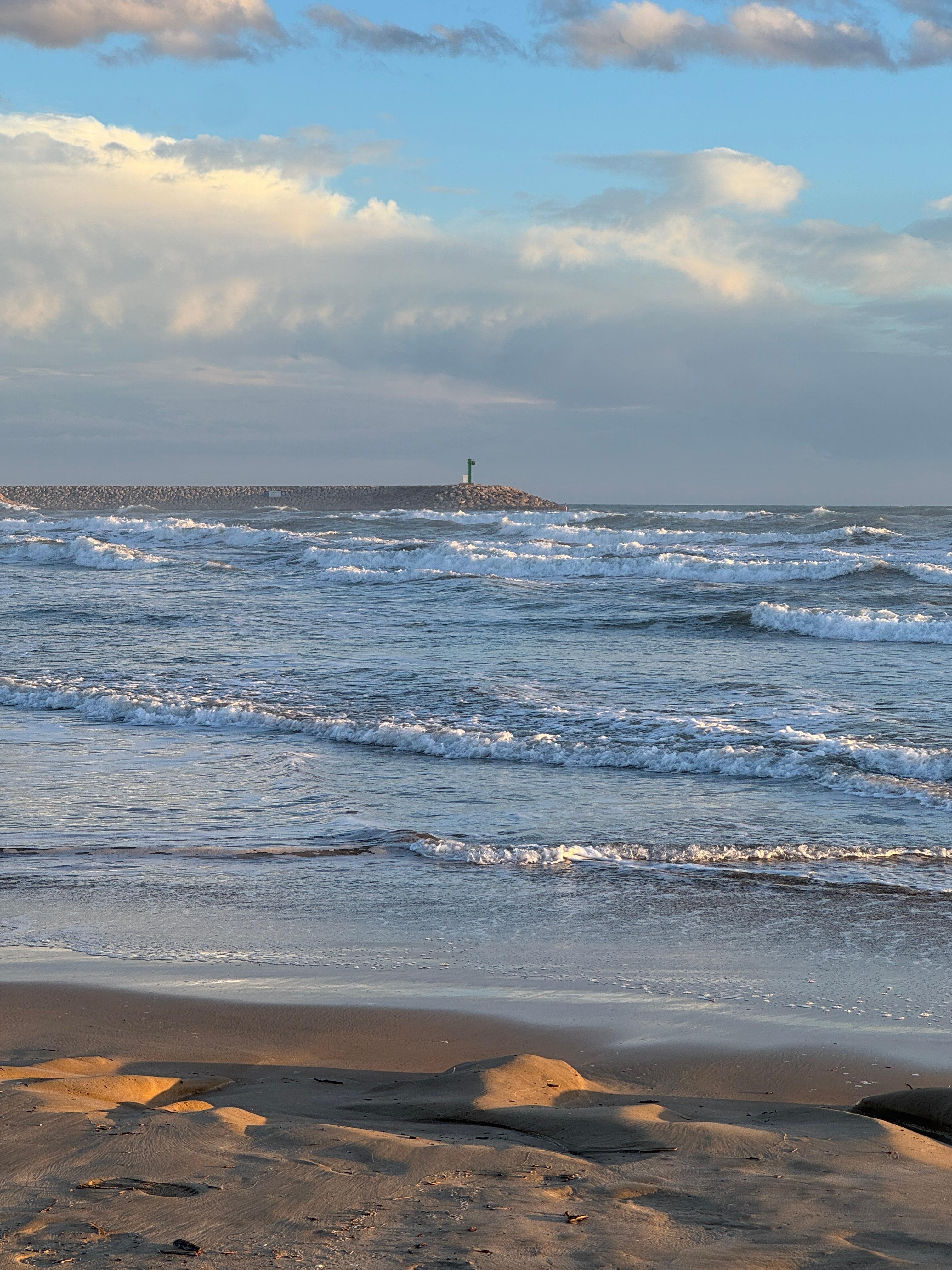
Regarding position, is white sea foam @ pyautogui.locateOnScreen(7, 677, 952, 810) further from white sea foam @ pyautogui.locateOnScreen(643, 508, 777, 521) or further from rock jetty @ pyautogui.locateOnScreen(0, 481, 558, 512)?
rock jetty @ pyautogui.locateOnScreen(0, 481, 558, 512)

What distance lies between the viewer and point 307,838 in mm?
6488

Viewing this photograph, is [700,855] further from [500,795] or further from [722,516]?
[722,516]

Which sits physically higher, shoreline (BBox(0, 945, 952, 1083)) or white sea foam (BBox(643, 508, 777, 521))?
white sea foam (BBox(643, 508, 777, 521))

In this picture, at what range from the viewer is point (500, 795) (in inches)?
300

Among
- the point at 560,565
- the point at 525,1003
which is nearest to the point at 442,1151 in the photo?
the point at 525,1003

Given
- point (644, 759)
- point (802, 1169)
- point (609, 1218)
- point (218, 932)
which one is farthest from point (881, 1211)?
point (644, 759)

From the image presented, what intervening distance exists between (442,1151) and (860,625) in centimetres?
1484

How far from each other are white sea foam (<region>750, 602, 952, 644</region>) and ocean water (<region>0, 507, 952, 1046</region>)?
0.21ft

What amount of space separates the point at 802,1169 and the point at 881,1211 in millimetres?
253

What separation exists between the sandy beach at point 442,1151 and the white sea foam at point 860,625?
42.8 ft

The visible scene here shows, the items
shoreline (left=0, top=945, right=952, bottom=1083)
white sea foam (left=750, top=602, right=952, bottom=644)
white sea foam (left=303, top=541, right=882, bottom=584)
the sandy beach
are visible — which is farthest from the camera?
white sea foam (left=303, top=541, right=882, bottom=584)

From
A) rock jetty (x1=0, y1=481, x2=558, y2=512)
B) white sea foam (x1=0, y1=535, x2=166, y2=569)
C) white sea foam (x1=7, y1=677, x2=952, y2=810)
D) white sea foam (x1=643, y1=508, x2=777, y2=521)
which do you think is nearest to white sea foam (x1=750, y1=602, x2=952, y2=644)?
white sea foam (x1=7, y1=677, x2=952, y2=810)

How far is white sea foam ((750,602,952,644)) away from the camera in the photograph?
15.7 m

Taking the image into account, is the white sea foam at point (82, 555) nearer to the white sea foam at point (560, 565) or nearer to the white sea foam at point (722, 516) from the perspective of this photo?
the white sea foam at point (560, 565)
